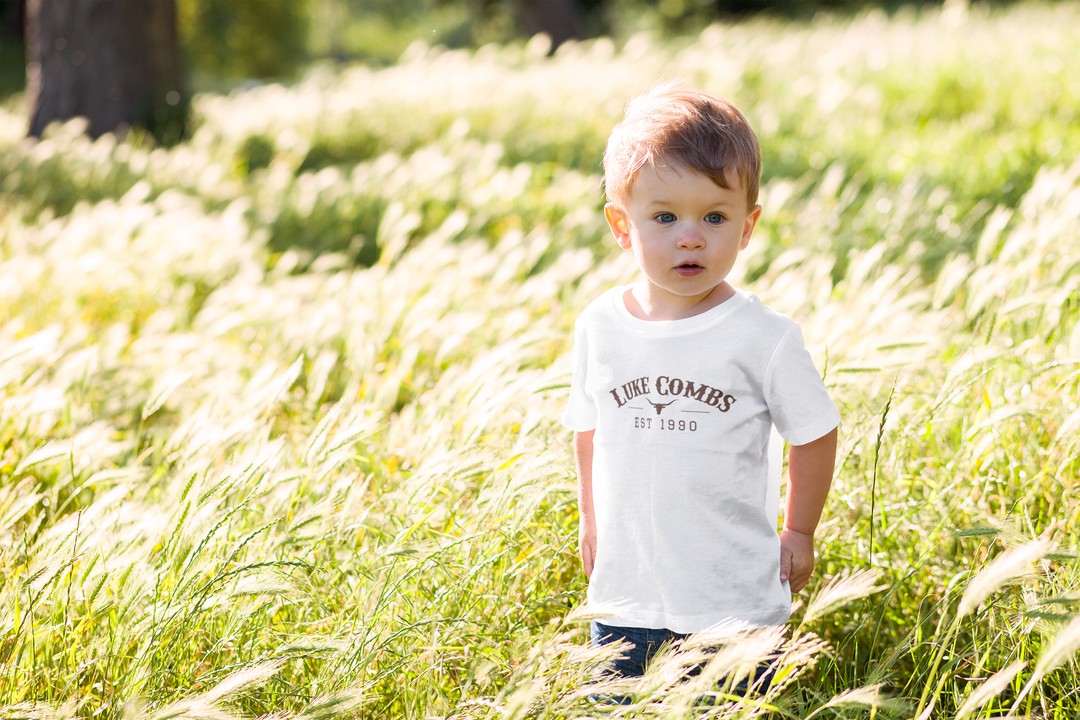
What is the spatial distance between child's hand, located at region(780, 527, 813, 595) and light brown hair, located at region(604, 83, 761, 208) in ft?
2.10

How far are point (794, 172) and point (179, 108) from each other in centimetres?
596

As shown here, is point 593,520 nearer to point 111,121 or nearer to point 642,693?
point 642,693

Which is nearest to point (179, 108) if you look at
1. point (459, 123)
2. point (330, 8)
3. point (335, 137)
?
point (335, 137)

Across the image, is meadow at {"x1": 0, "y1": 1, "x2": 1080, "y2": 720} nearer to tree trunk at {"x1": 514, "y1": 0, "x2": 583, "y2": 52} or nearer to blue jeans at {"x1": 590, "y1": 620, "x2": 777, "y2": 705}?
blue jeans at {"x1": 590, "y1": 620, "x2": 777, "y2": 705}

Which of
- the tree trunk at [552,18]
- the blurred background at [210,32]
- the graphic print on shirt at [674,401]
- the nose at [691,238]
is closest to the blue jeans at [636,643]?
the graphic print on shirt at [674,401]

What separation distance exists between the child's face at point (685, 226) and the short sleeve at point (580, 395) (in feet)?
0.70

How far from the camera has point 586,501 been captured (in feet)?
6.00

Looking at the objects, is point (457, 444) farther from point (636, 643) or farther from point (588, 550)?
point (636, 643)

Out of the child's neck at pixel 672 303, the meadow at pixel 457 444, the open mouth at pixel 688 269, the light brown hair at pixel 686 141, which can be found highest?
the light brown hair at pixel 686 141

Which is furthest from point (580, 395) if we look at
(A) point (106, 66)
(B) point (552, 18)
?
(B) point (552, 18)

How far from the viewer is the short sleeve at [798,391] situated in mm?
1552

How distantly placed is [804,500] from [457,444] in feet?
3.21

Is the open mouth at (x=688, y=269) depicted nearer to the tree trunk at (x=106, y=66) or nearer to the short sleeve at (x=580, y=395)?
the short sleeve at (x=580, y=395)

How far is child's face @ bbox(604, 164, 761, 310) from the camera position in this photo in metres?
1.57
